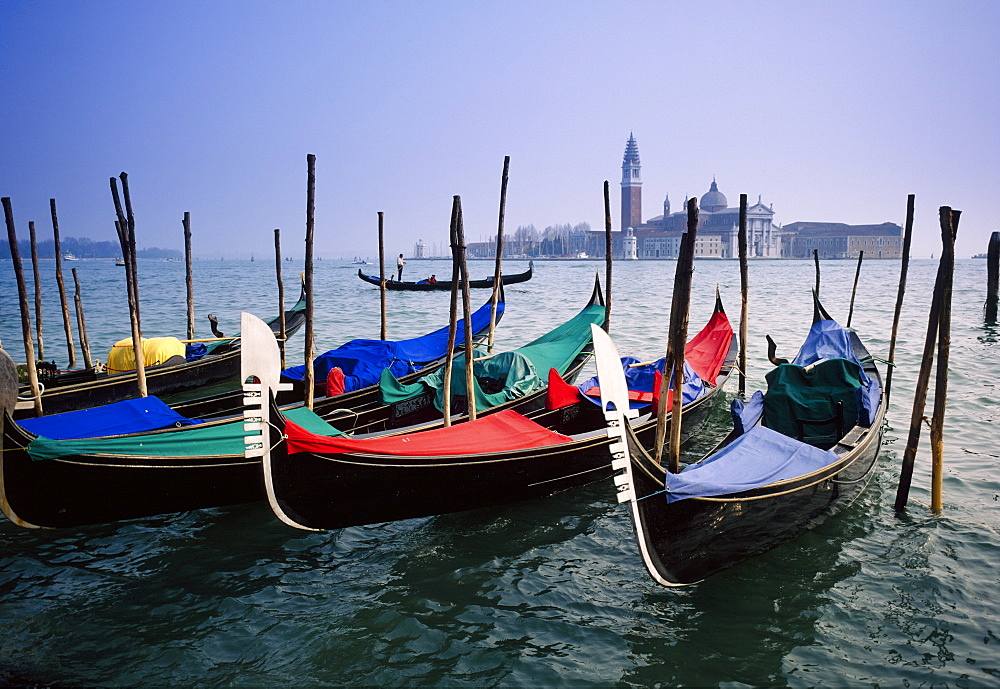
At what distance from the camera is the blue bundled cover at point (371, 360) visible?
5574 millimetres

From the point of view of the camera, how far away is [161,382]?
21.3ft

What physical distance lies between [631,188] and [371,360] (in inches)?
3343

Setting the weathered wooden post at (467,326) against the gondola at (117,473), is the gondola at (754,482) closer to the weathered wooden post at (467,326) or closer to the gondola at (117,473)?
the weathered wooden post at (467,326)

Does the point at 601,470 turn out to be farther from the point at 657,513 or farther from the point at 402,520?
the point at 657,513

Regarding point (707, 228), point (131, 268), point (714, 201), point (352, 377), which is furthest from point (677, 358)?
point (714, 201)

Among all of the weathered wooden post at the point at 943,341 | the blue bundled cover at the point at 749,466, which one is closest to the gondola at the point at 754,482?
the blue bundled cover at the point at 749,466

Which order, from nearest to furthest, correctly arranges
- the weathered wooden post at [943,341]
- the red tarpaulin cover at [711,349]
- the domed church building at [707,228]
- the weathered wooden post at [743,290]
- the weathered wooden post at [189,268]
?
1. the weathered wooden post at [943,341]
2. the red tarpaulin cover at [711,349]
3. the weathered wooden post at [743,290]
4. the weathered wooden post at [189,268]
5. the domed church building at [707,228]

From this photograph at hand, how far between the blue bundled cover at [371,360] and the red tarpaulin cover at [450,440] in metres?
1.79

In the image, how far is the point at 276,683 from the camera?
2.39m

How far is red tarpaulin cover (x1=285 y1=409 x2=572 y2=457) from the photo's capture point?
3.01 meters

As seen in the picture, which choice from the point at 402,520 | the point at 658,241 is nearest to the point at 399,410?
the point at 402,520

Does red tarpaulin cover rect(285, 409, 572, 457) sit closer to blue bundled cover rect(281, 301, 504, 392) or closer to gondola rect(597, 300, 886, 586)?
gondola rect(597, 300, 886, 586)

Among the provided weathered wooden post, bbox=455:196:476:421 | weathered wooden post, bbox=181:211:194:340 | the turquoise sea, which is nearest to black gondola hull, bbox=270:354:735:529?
the turquoise sea

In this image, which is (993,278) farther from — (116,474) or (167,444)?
(116,474)
